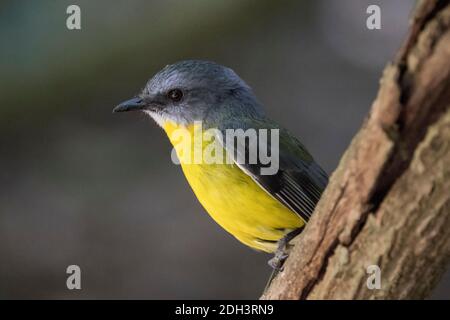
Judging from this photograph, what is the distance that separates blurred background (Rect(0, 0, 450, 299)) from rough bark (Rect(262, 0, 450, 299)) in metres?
4.50

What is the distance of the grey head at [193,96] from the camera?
480 cm

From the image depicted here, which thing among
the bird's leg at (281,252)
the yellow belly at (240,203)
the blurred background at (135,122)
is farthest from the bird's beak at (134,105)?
the blurred background at (135,122)

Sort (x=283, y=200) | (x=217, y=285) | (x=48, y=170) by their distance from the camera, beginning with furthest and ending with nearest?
(x=48, y=170) → (x=217, y=285) → (x=283, y=200)

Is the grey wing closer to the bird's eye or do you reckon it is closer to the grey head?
the grey head

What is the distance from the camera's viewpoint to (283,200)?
4.19 m

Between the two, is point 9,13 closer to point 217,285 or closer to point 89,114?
point 89,114

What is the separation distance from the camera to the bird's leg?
401 centimetres

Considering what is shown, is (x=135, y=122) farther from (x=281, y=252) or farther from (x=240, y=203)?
(x=281, y=252)

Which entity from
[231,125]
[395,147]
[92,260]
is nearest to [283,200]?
[231,125]

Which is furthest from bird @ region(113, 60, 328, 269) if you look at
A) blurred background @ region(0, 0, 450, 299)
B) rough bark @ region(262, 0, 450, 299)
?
blurred background @ region(0, 0, 450, 299)

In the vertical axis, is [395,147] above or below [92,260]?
above

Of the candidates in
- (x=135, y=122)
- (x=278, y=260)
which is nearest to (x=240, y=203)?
(x=278, y=260)

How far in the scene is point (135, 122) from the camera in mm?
9102
